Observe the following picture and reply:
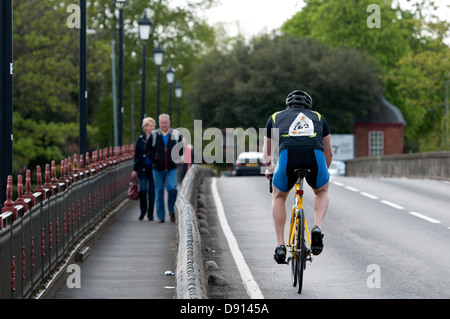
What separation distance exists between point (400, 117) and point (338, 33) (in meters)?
7.48

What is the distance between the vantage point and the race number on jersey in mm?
9047

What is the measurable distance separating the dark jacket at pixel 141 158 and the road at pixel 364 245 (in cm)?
184

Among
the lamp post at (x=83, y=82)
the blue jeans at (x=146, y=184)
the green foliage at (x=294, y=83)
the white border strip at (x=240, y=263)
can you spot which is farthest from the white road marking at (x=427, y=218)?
the green foliage at (x=294, y=83)

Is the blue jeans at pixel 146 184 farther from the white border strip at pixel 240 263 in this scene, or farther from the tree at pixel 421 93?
the tree at pixel 421 93

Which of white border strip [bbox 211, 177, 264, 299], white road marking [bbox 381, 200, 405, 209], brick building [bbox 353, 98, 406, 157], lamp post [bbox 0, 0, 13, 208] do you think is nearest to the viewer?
white border strip [bbox 211, 177, 264, 299]

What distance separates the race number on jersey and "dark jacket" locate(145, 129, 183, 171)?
290 inches

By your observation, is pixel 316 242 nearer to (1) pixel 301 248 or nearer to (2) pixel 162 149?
(1) pixel 301 248

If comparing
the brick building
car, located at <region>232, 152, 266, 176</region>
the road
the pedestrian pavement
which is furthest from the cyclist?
the brick building

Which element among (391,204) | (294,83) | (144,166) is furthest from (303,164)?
(294,83)

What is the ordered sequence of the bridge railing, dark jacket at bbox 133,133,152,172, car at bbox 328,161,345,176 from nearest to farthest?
1. the bridge railing
2. dark jacket at bbox 133,133,152,172
3. car at bbox 328,161,345,176

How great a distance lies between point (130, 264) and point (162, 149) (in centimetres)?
328

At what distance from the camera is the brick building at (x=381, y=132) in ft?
220

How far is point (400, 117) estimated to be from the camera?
67438 mm

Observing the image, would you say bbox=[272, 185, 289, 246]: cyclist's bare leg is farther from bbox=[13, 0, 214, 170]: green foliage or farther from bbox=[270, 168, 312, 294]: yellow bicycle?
bbox=[13, 0, 214, 170]: green foliage
